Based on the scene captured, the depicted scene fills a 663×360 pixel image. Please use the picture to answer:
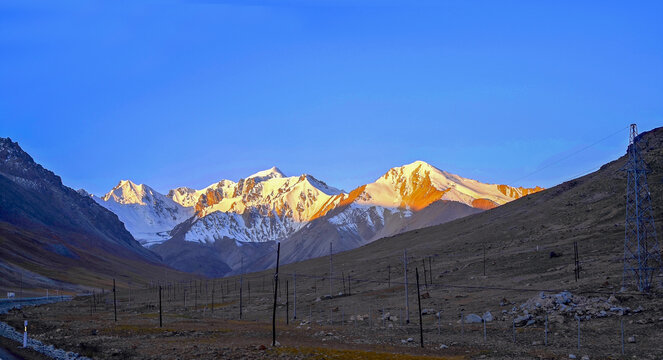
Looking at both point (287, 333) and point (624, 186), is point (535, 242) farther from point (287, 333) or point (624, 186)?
point (287, 333)

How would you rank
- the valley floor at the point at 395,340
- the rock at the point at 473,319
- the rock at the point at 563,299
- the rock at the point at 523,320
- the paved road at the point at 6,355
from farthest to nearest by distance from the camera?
the rock at the point at 473,319, the rock at the point at 563,299, the rock at the point at 523,320, the valley floor at the point at 395,340, the paved road at the point at 6,355

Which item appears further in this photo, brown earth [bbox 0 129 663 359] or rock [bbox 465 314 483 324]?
rock [bbox 465 314 483 324]

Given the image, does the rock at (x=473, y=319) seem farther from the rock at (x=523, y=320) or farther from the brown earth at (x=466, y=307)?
the rock at (x=523, y=320)

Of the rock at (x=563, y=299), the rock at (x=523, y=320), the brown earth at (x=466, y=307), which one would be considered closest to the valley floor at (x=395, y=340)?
the brown earth at (x=466, y=307)

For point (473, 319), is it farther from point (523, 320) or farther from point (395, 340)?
point (395, 340)

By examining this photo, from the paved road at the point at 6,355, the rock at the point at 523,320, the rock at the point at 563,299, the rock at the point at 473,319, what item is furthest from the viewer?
the rock at the point at 473,319

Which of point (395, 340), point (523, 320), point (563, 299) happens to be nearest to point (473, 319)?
point (523, 320)

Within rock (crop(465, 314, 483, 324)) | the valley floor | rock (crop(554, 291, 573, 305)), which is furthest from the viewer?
rock (crop(465, 314, 483, 324))

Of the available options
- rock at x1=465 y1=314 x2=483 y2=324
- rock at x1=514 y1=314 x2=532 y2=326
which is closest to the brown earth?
rock at x1=514 y1=314 x2=532 y2=326

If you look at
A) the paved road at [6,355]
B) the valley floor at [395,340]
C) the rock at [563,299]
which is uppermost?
the rock at [563,299]

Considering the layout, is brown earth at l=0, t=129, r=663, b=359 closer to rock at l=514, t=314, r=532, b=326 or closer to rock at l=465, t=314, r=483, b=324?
rock at l=514, t=314, r=532, b=326

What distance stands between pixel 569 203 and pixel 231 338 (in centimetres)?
11894

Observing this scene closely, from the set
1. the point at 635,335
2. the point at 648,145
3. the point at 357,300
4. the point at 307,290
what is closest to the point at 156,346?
the point at 635,335

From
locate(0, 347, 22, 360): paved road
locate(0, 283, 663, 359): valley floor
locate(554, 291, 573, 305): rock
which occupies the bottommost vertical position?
locate(0, 283, 663, 359): valley floor
